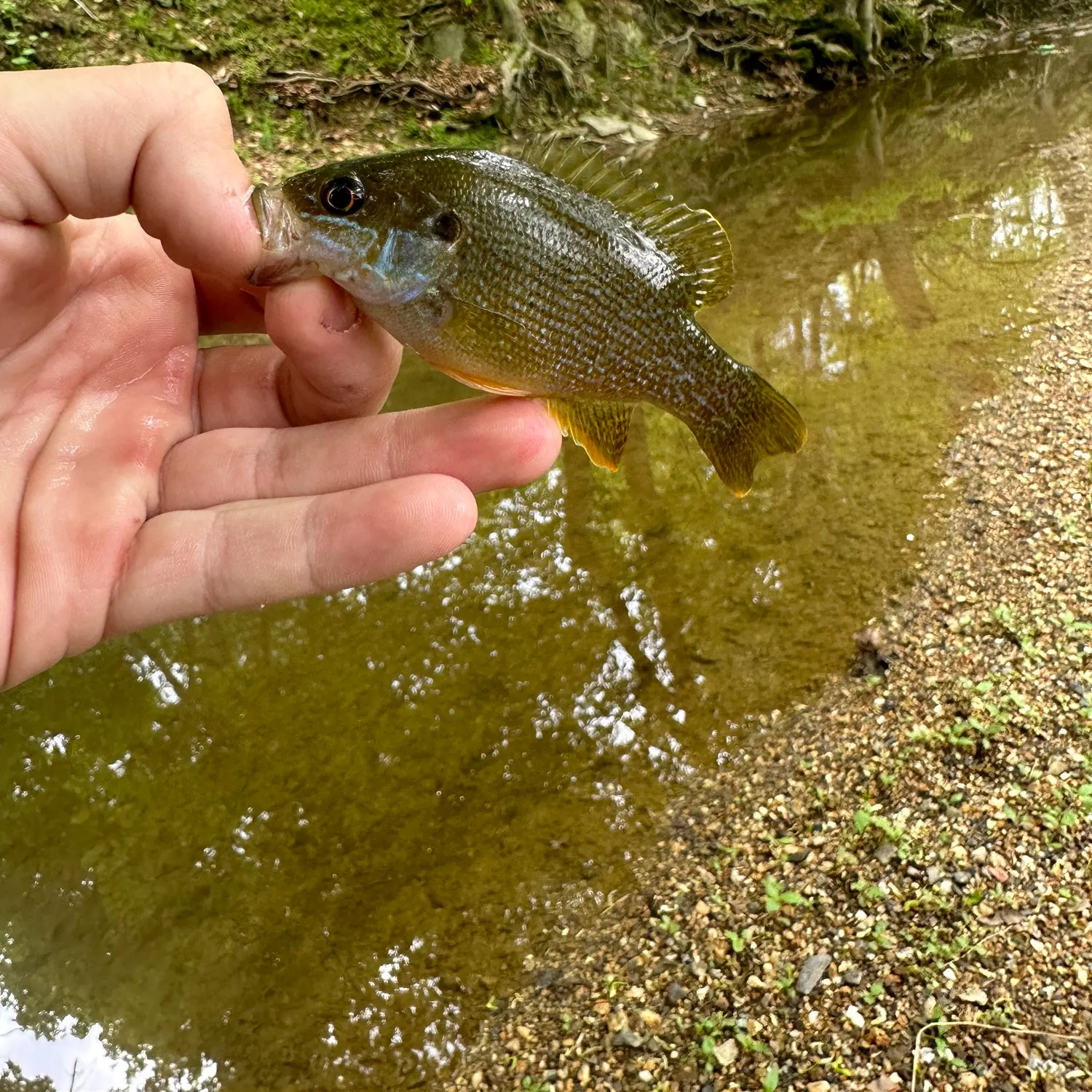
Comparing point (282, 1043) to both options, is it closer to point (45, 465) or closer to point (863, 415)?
point (45, 465)

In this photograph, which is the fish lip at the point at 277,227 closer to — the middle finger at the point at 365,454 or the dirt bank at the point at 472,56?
the middle finger at the point at 365,454

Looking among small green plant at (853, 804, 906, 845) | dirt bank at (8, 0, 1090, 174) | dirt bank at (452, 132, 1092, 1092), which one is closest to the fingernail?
dirt bank at (452, 132, 1092, 1092)

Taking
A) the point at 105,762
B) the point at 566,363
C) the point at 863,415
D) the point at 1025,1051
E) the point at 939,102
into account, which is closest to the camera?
the point at 566,363

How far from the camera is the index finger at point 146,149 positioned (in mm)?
2068

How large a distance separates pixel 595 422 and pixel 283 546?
36.0 inches

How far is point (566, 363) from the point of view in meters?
2.19

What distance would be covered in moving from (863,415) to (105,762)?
488cm

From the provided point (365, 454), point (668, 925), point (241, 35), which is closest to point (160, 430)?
point (365, 454)

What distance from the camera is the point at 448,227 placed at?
2.06 m

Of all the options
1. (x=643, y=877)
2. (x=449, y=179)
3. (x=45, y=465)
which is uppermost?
(x=449, y=179)

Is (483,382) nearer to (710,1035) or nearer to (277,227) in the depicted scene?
(277,227)

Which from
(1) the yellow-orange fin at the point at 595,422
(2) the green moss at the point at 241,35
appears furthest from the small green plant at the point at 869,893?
(2) the green moss at the point at 241,35

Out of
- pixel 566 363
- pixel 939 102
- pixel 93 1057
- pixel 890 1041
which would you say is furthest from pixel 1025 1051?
pixel 939 102

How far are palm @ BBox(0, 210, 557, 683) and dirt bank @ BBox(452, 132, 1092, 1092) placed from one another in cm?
186
